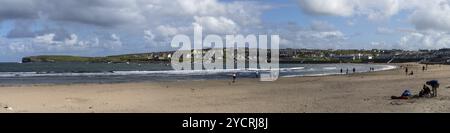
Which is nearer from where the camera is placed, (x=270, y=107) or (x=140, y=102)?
(x=270, y=107)

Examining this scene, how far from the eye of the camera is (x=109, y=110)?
22.0 metres
